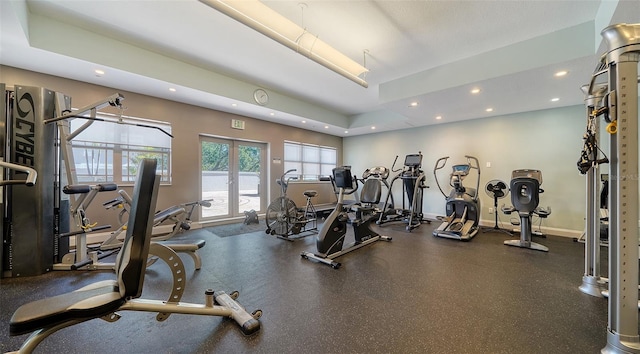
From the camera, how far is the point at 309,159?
768 cm

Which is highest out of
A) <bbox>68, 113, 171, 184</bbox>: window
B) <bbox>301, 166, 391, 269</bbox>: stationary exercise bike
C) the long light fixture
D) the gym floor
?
the long light fixture

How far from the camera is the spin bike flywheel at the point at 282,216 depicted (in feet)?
14.0

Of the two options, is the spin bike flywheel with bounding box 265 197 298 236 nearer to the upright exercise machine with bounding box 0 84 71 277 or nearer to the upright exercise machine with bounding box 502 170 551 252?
the upright exercise machine with bounding box 0 84 71 277

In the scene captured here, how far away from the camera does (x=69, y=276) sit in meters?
2.57

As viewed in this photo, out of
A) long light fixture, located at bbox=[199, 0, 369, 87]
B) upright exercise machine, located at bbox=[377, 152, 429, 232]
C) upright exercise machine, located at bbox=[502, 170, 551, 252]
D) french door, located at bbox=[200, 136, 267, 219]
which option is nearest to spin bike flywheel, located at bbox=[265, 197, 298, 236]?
french door, located at bbox=[200, 136, 267, 219]

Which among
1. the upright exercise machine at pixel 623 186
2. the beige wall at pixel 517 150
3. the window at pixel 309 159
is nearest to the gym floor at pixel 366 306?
the upright exercise machine at pixel 623 186

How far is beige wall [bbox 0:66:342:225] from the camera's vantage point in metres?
3.60

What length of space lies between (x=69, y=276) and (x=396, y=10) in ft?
15.5

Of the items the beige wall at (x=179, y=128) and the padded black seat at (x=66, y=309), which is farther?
the beige wall at (x=179, y=128)

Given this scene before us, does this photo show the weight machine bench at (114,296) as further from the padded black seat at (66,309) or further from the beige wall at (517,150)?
the beige wall at (517,150)

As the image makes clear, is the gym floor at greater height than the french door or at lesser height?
lesser

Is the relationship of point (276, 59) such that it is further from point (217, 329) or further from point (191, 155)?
point (217, 329)

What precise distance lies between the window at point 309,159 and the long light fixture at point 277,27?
12.3ft

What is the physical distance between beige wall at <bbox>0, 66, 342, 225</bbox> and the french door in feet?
0.72
